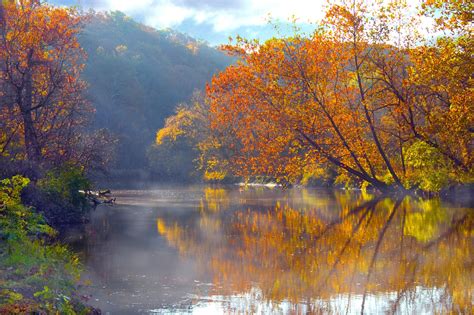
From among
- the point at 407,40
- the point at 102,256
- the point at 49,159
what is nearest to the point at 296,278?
the point at 102,256

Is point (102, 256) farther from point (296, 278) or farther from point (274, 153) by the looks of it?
point (274, 153)

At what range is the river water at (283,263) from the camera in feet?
42.8

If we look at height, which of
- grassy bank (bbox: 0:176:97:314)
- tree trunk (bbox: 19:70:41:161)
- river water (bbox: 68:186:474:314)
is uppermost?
tree trunk (bbox: 19:70:41:161)

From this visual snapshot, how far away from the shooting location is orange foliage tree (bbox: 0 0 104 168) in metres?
30.3

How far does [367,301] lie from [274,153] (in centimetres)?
1624

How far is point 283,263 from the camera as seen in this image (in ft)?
58.9

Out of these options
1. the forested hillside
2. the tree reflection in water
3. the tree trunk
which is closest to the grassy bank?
the tree reflection in water

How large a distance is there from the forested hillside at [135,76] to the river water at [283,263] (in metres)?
89.3

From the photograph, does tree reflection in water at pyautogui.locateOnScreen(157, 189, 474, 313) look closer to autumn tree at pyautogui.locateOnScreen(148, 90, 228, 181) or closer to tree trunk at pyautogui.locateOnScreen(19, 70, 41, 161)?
tree trunk at pyautogui.locateOnScreen(19, 70, 41, 161)

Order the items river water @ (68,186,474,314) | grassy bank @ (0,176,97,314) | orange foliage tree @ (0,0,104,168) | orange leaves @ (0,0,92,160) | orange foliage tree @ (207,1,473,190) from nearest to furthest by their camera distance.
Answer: grassy bank @ (0,176,97,314) → river water @ (68,186,474,314) → orange foliage tree @ (207,1,473,190) → orange foliage tree @ (0,0,104,168) → orange leaves @ (0,0,92,160)

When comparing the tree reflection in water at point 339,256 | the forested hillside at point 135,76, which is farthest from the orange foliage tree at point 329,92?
the forested hillside at point 135,76

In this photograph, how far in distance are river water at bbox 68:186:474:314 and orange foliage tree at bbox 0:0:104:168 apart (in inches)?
200

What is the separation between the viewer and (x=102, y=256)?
66.3 ft

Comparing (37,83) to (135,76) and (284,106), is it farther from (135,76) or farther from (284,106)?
(135,76)
